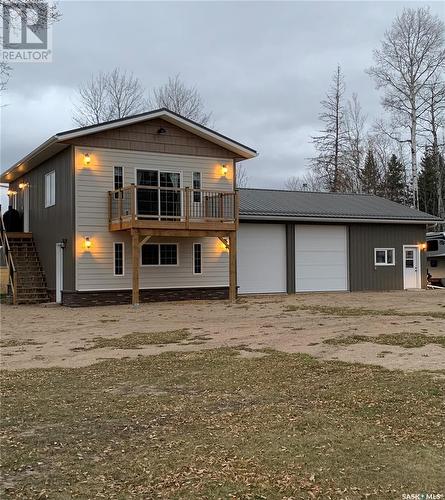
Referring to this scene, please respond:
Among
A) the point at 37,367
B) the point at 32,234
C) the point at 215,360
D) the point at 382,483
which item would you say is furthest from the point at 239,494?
the point at 32,234

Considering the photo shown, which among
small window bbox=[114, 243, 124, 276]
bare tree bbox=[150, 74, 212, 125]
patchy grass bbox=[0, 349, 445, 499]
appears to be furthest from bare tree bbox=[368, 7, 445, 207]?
patchy grass bbox=[0, 349, 445, 499]

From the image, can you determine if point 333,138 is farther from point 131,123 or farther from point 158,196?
point 158,196

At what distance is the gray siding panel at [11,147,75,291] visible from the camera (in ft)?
59.7

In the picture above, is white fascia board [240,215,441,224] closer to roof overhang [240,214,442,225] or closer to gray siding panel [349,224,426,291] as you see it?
roof overhang [240,214,442,225]

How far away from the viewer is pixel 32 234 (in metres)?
22.6

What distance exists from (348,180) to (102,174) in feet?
87.0

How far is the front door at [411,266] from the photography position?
23.8 m

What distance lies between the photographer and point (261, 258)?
21.3 meters

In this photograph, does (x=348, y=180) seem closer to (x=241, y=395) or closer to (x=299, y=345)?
(x=299, y=345)

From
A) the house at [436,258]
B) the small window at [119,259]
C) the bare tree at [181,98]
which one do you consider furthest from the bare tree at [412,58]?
the small window at [119,259]

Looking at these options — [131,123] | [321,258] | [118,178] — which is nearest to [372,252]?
[321,258]

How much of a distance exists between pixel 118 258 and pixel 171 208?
7.71ft

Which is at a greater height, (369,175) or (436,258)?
(369,175)

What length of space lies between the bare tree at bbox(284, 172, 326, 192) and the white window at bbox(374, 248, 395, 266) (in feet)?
58.4
